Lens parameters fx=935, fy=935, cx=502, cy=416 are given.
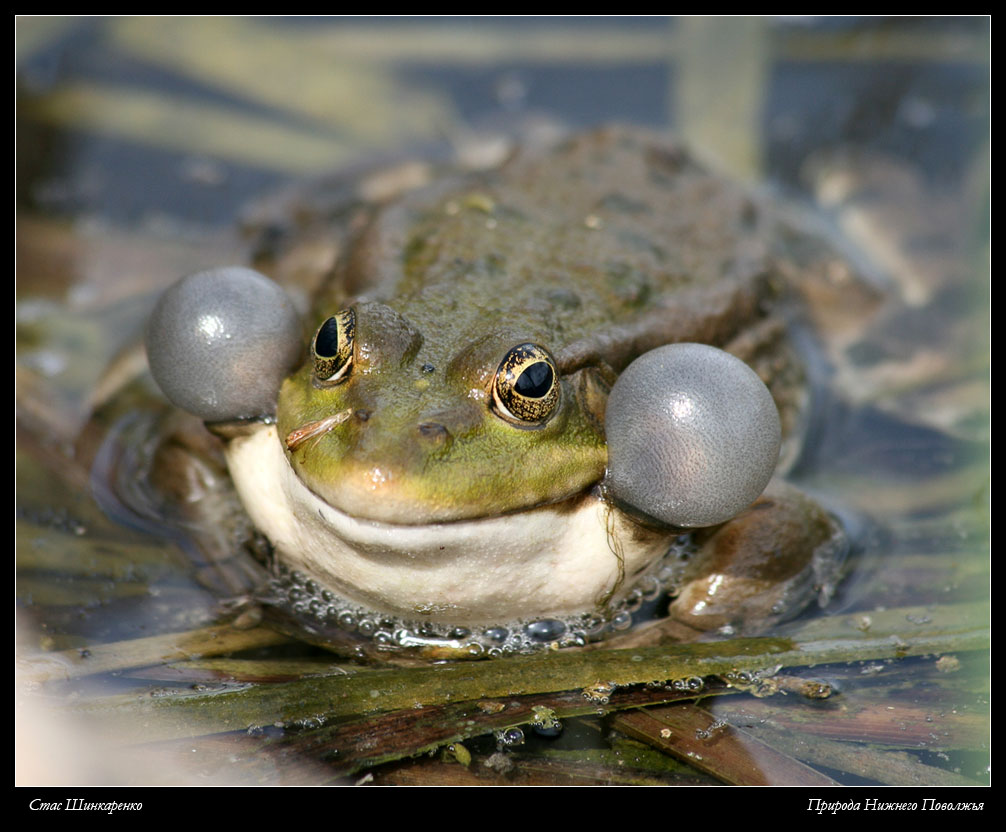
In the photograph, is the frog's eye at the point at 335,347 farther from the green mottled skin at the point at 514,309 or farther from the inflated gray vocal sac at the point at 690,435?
the inflated gray vocal sac at the point at 690,435

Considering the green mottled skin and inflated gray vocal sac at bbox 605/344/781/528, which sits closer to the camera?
the green mottled skin

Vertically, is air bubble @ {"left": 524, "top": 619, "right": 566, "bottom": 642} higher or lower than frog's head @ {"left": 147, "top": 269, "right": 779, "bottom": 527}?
lower

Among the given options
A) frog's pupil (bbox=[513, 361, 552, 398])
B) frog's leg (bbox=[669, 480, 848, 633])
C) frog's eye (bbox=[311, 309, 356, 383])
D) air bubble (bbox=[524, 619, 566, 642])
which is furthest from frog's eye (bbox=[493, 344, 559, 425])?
frog's leg (bbox=[669, 480, 848, 633])

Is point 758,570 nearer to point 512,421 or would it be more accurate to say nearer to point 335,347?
point 512,421

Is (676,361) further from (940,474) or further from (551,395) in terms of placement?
(940,474)

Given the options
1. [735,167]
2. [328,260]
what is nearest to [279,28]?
[328,260]

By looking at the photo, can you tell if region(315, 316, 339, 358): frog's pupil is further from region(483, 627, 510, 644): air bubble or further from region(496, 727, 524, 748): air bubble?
region(496, 727, 524, 748): air bubble

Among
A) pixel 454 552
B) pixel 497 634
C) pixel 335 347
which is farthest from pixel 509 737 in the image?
pixel 335 347
